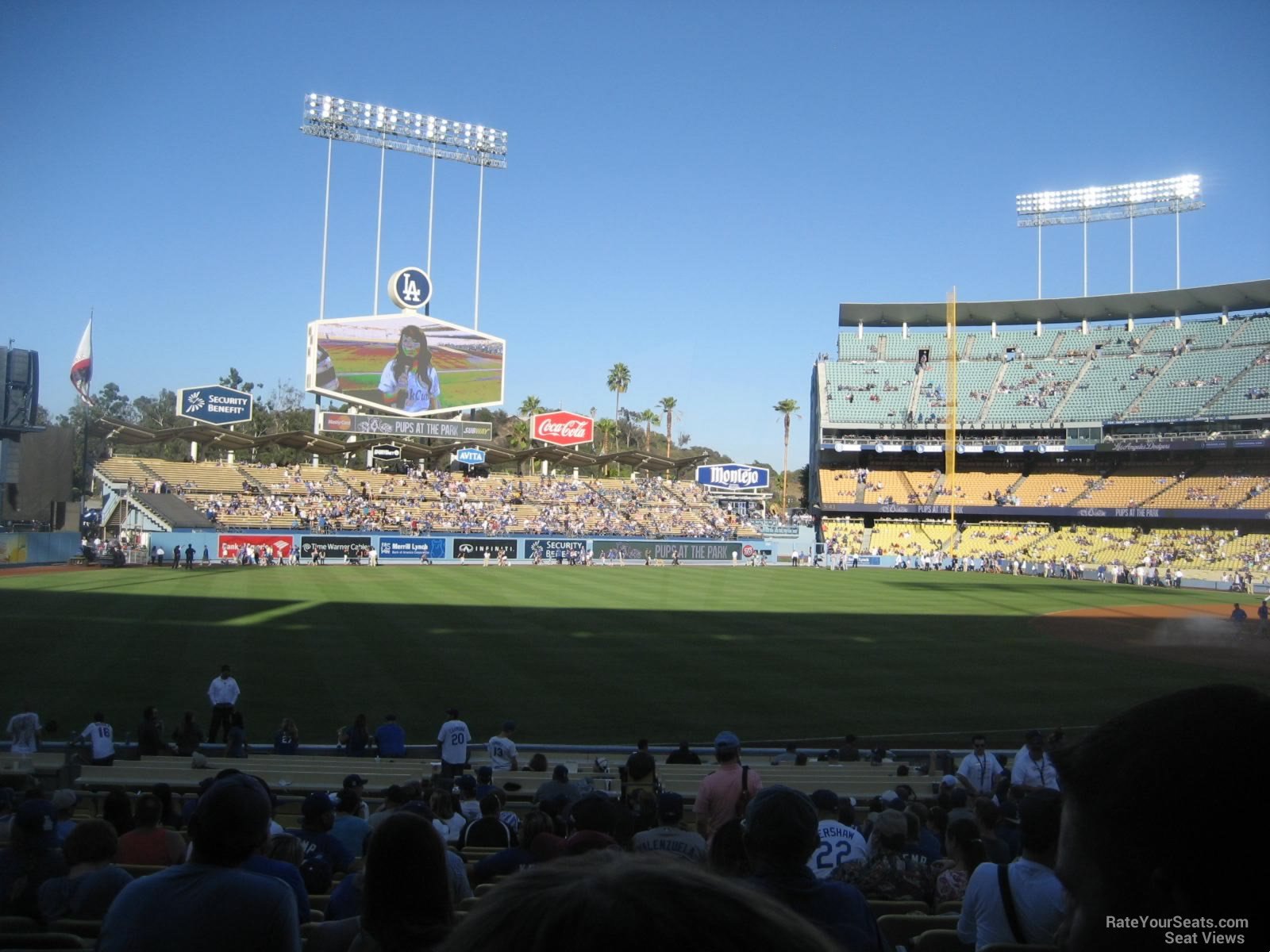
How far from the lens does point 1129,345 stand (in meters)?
77.5

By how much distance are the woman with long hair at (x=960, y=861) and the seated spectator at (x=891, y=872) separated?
0.36 feet

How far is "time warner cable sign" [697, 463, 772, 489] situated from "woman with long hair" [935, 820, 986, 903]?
79.7 metres

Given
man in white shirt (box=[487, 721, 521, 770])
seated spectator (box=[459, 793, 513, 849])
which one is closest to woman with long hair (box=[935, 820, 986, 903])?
seated spectator (box=[459, 793, 513, 849])

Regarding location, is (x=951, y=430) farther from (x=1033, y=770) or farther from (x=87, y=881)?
(x=87, y=881)

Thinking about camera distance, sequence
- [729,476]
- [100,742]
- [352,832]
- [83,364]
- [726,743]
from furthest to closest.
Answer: [729,476]
[83,364]
[100,742]
[726,743]
[352,832]

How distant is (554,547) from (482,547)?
190 inches

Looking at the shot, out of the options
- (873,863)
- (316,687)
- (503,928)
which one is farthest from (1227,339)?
(503,928)

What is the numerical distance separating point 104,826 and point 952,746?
1549 centimetres

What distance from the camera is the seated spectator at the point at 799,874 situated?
3617mm

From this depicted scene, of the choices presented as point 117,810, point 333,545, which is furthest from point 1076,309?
point 117,810

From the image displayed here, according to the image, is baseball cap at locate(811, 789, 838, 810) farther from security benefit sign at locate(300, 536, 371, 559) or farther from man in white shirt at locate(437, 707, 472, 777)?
security benefit sign at locate(300, 536, 371, 559)

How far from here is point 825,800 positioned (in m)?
8.88

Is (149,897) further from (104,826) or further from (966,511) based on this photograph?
(966,511)

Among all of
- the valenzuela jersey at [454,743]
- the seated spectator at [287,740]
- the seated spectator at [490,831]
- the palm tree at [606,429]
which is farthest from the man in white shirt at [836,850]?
the palm tree at [606,429]
